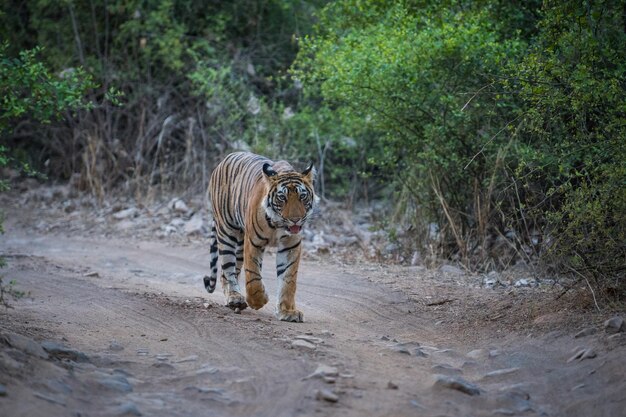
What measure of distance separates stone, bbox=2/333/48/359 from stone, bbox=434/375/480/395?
8.60 feet

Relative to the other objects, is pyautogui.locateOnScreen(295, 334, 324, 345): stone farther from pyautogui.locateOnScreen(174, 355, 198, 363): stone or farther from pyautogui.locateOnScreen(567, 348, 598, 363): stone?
pyautogui.locateOnScreen(567, 348, 598, 363): stone

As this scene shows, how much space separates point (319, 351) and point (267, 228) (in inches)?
82.1

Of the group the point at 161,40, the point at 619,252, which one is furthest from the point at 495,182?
the point at 161,40

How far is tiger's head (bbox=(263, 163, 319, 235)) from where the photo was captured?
7953mm

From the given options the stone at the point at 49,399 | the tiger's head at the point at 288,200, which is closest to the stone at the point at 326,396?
the stone at the point at 49,399

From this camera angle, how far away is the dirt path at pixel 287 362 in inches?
202

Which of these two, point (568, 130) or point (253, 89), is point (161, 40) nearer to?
point (253, 89)

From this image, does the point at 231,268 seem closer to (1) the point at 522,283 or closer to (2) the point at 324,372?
(1) the point at 522,283

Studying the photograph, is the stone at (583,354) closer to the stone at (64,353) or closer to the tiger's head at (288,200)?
the tiger's head at (288,200)

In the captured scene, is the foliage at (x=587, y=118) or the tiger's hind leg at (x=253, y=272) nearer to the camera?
the foliage at (x=587, y=118)

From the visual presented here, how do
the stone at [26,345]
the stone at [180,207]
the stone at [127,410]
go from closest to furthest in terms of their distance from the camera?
1. the stone at [127,410]
2. the stone at [26,345]
3. the stone at [180,207]

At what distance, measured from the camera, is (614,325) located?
644cm

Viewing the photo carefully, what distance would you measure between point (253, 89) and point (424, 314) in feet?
32.9

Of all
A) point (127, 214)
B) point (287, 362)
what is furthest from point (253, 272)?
point (127, 214)
